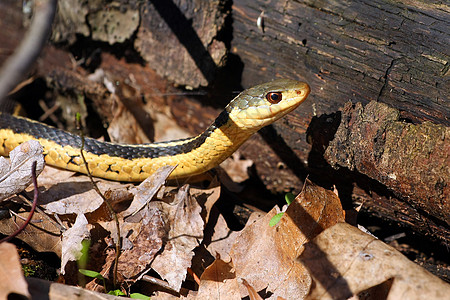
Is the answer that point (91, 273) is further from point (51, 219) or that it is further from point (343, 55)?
point (343, 55)

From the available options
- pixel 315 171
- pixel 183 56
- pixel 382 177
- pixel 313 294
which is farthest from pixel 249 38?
pixel 313 294

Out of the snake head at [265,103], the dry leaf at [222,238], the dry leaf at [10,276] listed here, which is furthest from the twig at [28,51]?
the dry leaf at [222,238]

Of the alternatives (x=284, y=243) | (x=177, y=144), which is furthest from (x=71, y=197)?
(x=284, y=243)

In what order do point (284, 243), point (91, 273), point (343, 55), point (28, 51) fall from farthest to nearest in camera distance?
1. point (343, 55)
2. point (284, 243)
3. point (91, 273)
4. point (28, 51)

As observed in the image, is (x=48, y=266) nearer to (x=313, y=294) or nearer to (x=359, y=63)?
(x=313, y=294)

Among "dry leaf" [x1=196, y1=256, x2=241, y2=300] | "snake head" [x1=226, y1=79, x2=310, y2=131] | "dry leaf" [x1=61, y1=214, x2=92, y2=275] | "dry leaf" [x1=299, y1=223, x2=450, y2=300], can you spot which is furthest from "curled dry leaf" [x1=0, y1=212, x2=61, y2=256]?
"dry leaf" [x1=299, y1=223, x2=450, y2=300]
